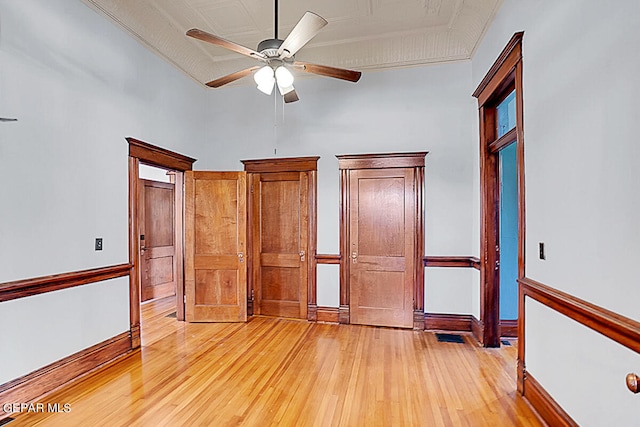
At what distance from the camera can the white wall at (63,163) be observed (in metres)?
2.45

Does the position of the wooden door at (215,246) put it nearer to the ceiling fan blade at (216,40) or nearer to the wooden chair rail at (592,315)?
the ceiling fan blade at (216,40)

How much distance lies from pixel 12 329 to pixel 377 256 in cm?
352

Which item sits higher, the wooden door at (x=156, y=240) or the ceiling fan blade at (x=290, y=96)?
the ceiling fan blade at (x=290, y=96)

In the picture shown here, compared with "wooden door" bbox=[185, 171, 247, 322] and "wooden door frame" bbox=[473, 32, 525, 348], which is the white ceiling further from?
"wooden door" bbox=[185, 171, 247, 322]

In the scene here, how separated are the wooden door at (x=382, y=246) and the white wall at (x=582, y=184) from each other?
1800 millimetres

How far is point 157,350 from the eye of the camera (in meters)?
3.56

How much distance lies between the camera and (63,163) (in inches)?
111

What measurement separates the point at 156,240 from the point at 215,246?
196 centimetres

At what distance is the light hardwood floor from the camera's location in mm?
2340

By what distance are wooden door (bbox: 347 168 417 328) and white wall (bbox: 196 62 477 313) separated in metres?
0.23

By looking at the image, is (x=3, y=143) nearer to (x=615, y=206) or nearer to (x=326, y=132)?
(x=326, y=132)

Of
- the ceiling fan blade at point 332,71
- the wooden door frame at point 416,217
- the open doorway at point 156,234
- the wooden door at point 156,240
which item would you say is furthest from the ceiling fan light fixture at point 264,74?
the wooden door at point 156,240

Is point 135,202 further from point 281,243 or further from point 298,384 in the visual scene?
point 298,384

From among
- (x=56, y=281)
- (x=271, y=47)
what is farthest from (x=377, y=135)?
(x=56, y=281)
